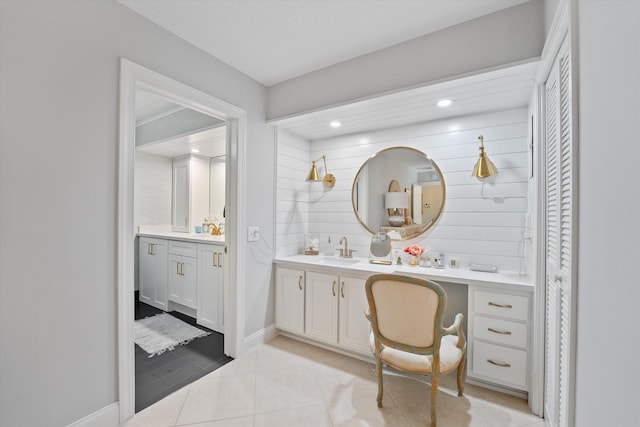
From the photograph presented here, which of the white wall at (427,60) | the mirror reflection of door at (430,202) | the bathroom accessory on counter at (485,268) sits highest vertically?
the white wall at (427,60)

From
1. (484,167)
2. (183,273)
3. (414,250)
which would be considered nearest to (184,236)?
(183,273)

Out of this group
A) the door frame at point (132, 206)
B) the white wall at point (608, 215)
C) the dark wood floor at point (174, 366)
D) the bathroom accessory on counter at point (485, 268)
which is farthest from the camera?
the bathroom accessory on counter at point (485, 268)

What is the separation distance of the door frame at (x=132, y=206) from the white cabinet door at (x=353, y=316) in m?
0.93

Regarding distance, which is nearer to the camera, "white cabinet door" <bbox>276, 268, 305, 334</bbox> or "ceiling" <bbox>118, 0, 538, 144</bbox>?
"ceiling" <bbox>118, 0, 538, 144</bbox>

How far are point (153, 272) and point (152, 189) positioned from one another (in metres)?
1.49

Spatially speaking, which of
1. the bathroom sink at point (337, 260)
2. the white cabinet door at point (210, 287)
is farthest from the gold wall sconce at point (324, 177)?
the white cabinet door at point (210, 287)

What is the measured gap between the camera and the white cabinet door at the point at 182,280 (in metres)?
3.34

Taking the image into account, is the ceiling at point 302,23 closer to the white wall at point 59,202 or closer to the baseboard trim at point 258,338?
the white wall at point 59,202

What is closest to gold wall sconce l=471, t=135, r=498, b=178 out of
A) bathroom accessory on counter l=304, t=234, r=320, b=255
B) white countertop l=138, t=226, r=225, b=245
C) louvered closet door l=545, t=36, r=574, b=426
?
louvered closet door l=545, t=36, r=574, b=426

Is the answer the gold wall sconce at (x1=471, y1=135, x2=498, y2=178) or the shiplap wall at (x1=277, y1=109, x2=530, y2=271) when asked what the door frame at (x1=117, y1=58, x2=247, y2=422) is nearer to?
the shiplap wall at (x1=277, y1=109, x2=530, y2=271)

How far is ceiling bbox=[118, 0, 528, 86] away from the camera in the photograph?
1.76 metres

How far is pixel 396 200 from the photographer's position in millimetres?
2871

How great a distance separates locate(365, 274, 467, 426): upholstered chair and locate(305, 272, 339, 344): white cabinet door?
73 centimetres

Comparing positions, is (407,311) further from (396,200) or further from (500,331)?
(396,200)
